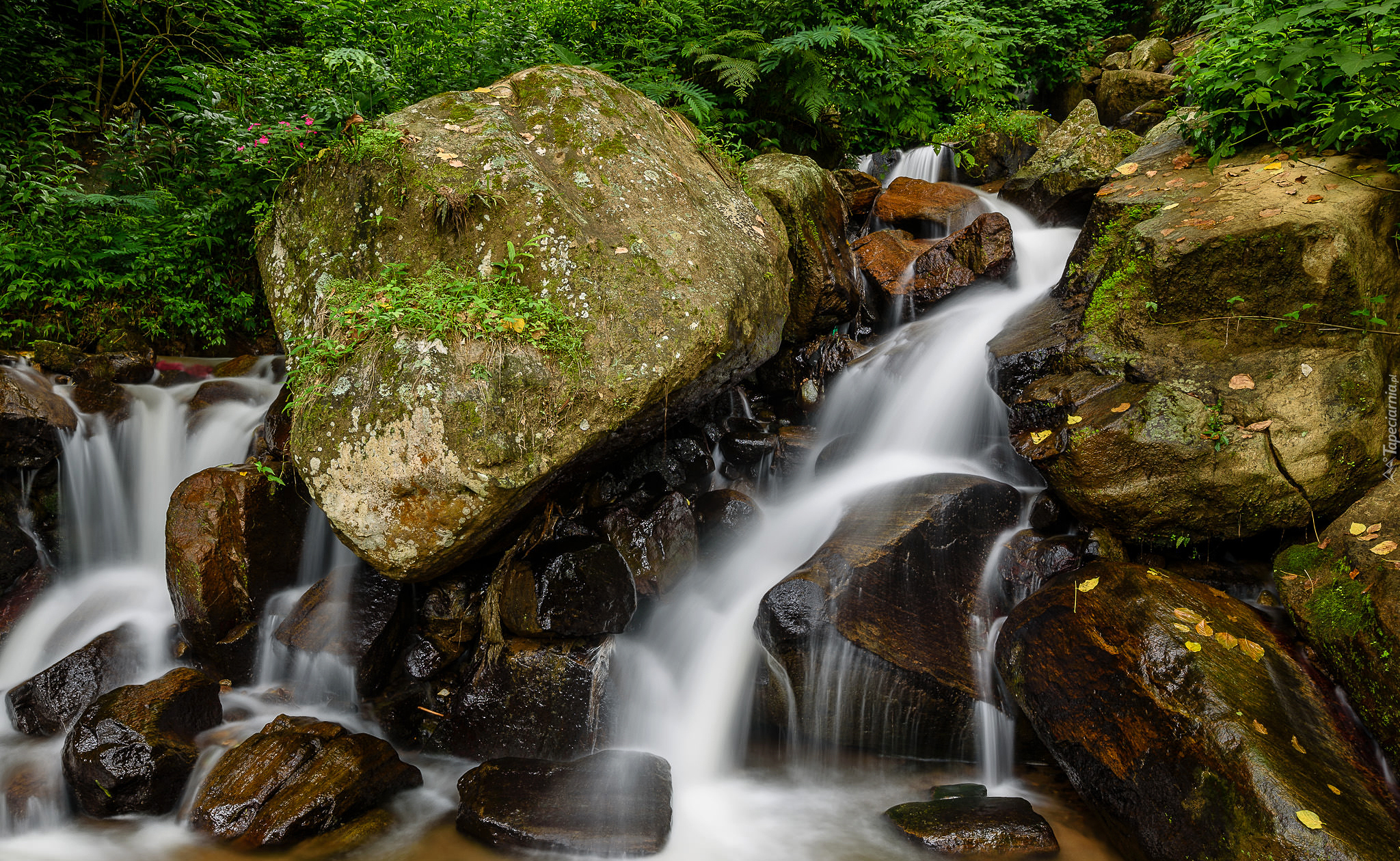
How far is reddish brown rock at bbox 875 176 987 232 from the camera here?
7.83 metres

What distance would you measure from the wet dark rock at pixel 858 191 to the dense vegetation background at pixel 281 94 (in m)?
0.77

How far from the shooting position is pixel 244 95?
6379 millimetres

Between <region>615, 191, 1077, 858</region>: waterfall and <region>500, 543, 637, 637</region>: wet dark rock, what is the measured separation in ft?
0.94

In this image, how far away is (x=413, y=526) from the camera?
403 cm

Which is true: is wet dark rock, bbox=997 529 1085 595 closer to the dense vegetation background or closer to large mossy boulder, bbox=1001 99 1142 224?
the dense vegetation background

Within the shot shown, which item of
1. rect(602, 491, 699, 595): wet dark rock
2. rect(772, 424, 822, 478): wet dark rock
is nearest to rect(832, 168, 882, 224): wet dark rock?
rect(772, 424, 822, 478): wet dark rock

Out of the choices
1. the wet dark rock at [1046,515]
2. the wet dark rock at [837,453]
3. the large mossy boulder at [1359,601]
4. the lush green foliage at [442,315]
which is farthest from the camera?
the wet dark rock at [837,453]

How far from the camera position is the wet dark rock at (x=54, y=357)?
18.7 ft

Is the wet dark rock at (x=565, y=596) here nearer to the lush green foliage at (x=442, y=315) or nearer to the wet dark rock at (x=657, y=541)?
the wet dark rock at (x=657, y=541)

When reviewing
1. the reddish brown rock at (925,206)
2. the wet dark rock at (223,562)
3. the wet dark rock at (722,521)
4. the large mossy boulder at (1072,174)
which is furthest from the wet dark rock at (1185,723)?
the large mossy boulder at (1072,174)

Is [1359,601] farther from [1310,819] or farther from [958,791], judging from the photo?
[958,791]

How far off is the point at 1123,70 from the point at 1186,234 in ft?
26.7

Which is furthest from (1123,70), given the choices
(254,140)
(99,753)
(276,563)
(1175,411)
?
(99,753)

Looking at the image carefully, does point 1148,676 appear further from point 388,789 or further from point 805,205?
point 805,205
